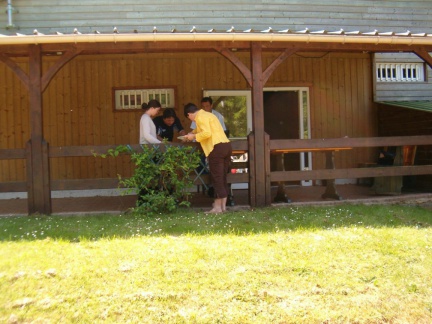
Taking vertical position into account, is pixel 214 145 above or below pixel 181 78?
below

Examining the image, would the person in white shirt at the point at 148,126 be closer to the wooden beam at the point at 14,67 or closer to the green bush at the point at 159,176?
the green bush at the point at 159,176

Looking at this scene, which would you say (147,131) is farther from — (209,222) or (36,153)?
(209,222)

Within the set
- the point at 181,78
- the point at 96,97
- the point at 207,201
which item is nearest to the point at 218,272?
the point at 207,201

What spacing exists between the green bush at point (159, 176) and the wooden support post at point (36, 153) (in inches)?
40.0

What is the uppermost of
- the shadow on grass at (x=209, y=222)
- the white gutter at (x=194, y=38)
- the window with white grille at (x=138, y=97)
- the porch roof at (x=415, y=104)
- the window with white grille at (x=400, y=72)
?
the window with white grille at (x=400, y=72)

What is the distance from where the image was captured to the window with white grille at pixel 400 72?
966 cm

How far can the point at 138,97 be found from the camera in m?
8.84

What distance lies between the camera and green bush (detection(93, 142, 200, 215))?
19.1 feet

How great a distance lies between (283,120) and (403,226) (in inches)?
190

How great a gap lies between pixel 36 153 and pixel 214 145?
2550 millimetres

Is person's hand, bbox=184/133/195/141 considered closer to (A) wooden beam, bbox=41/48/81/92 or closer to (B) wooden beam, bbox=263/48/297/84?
(B) wooden beam, bbox=263/48/297/84

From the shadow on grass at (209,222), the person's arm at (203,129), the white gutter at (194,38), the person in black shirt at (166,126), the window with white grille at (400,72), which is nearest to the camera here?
the shadow on grass at (209,222)

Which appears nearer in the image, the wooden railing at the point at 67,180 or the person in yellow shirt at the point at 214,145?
the person in yellow shirt at the point at 214,145

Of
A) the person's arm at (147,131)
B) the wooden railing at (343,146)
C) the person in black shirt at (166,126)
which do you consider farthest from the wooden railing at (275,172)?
the person in black shirt at (166,126)
